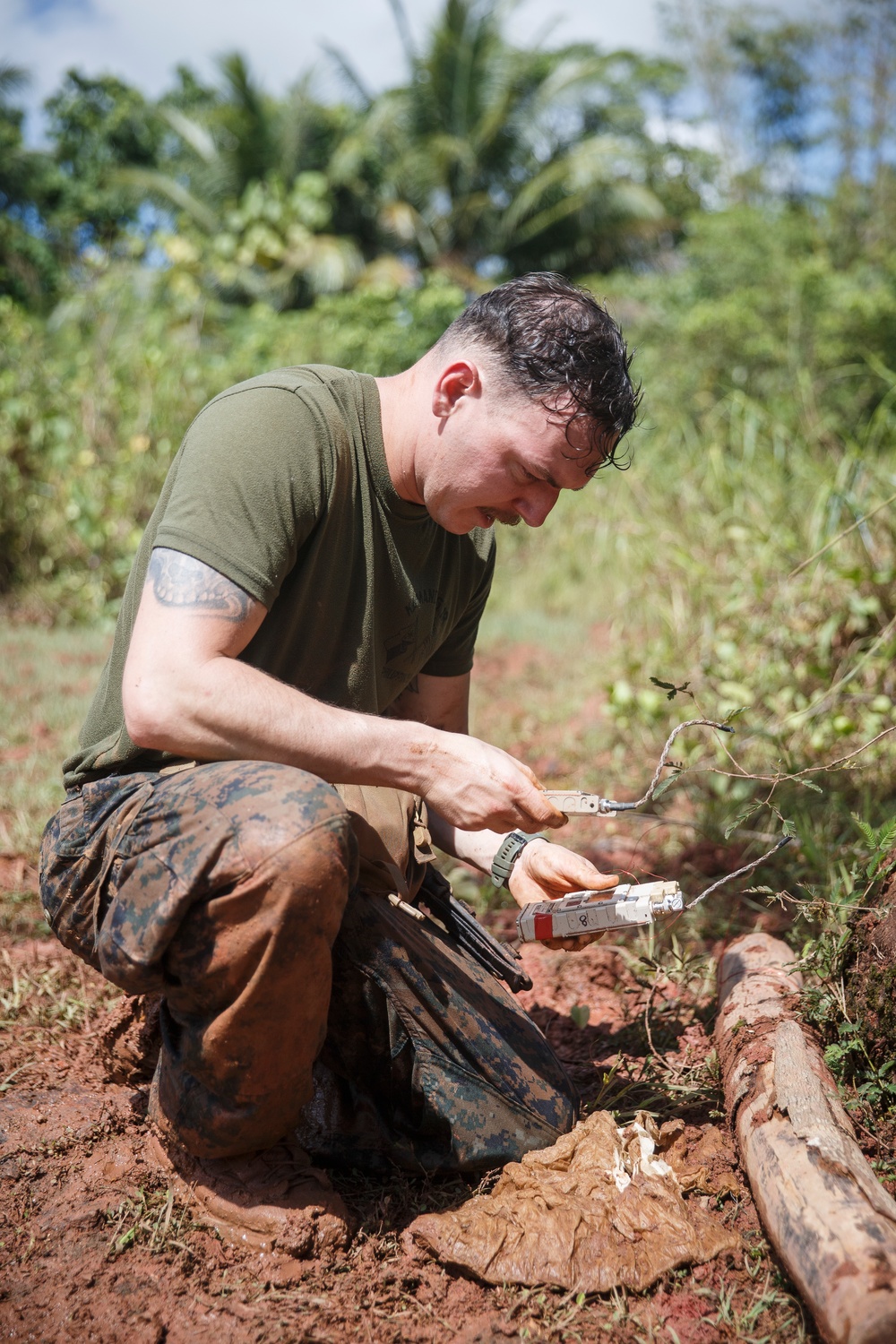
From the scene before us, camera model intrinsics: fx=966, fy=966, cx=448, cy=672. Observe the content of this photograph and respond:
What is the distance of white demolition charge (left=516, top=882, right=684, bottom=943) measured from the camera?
1705 mm

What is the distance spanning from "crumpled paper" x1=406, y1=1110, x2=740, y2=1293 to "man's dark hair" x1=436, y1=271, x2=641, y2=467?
131 centimetres

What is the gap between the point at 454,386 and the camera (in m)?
1.83

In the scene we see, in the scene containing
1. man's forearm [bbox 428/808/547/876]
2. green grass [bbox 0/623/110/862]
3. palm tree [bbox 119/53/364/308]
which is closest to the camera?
man's forearm [bbox 428/808/547/876]

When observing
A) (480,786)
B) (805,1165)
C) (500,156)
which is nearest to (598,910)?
(480,786)

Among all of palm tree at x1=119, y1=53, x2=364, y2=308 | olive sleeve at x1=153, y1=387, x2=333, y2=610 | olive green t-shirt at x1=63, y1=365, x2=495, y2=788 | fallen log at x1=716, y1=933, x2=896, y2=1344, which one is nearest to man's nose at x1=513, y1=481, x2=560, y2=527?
olive green t-shirt at x1=63, y1=365, x2=495, y2=788

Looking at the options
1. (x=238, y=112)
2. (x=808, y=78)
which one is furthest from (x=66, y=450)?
(x=808, y=78)

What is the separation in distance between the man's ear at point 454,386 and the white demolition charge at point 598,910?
944 mm

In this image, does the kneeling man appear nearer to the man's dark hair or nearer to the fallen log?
the man's dark hair

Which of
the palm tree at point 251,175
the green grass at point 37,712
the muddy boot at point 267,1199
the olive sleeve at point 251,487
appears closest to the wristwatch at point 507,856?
the muddy boot at point 267,1199

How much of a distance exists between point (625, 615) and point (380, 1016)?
3.04 m

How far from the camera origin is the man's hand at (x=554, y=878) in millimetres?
1817

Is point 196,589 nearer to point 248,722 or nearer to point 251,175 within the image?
point 248,722

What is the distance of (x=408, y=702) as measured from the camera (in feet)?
7.74

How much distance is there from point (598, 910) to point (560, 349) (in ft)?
3.35
